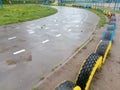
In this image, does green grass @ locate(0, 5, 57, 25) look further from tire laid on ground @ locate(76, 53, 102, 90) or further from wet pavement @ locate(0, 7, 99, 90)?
tire laid on ground @ locate(76, 53, 102, 90)

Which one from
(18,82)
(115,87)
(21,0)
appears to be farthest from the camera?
(21,0)

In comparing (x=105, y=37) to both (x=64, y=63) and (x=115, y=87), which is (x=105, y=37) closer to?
(x=64, y=63)

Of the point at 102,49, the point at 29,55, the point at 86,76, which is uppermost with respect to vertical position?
the point at 102,49

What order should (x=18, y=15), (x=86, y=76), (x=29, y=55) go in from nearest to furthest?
(x=86, y=76)
(x=29, y=55)
(x=18, y=15)

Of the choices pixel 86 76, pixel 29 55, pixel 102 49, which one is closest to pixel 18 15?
pixel 29 55

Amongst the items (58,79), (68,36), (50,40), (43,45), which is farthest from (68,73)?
(68,36)

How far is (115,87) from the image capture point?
17.8 ft

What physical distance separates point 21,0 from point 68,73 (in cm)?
5439

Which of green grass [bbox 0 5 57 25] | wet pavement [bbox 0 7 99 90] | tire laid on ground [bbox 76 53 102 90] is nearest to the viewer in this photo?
tire laid on ground [bbox 76 53 102 90]

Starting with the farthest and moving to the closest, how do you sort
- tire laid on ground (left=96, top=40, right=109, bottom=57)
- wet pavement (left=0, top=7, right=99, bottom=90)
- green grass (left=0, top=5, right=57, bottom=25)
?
green grass (left=0, top=5, right=57, bottom=25)
tire laid on ground (left=96, top=40, right=109, bottom=57)
wet pavement (left=0, top=7, right=99, bottom=90)

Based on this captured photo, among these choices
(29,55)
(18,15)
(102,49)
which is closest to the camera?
(102,49)

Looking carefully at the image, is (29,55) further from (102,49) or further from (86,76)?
(86,76)

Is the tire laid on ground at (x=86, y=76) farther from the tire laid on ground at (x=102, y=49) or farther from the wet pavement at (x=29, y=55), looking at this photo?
the tire laid on ground at (x=102, y=49)

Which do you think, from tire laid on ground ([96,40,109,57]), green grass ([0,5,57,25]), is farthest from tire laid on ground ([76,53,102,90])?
green grass ([0,5,57,25])
